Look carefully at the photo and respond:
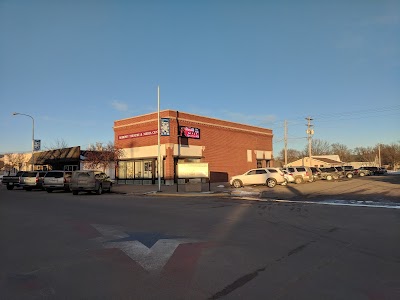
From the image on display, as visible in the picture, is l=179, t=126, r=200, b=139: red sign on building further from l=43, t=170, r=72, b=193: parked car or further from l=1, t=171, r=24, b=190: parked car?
l=1, t=171, r=24, b=190: parked car

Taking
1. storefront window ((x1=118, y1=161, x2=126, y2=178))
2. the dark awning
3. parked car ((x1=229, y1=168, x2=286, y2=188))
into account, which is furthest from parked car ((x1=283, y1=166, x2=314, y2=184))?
the dark awning

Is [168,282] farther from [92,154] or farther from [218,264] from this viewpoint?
[92,154]

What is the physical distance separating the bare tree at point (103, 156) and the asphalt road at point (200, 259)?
88.5 feet

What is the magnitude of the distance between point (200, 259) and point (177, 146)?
31663 mm

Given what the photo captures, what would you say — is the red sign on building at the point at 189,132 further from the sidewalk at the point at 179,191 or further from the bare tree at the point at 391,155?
the bare tree at the point at 391,155

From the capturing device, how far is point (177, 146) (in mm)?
38312

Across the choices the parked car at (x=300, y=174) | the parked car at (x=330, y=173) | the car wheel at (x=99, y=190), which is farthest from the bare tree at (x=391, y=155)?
the car wheel at (x=99, y=190)

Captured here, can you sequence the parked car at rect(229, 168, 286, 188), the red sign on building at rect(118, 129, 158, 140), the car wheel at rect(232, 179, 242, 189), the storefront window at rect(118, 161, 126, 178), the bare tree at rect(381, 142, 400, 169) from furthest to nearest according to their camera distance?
the bare tree at rect(381, 142, 400, 169)
the storefront window at rect(118, 161, 126, 178)
the red sign on building at rect(118, 129, 158, 140)
the car wheel at rect(232, 179, 242, 189)
the parked car at rect(229, 168, 286, 188)

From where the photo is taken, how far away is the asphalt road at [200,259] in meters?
5.16

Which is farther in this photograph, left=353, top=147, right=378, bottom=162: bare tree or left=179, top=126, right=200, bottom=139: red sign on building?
left=353, top=147, right=378, bottom=162: bare tree

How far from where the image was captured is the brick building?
37906mm

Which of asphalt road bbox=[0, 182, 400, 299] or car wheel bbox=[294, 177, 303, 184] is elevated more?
car wheel bbox=[294, 177, 303, 184]

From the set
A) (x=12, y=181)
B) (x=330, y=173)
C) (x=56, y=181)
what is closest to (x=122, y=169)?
(x=12, y=181)

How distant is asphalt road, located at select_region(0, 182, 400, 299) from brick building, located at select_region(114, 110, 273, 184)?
24780 mm
